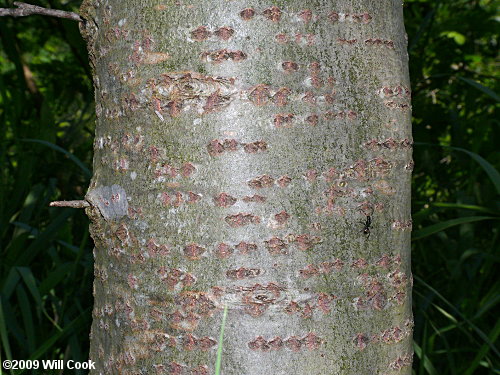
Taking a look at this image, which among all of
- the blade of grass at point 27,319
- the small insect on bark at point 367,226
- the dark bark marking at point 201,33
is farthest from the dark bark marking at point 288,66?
the blade of grass at point 27,319

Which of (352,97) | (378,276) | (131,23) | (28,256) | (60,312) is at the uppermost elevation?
(131,23)

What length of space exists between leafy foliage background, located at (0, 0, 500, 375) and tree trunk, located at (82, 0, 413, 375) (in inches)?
28.7

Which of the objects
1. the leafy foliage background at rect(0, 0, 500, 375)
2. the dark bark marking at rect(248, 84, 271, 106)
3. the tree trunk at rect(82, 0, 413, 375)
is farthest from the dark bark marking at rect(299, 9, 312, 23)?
the leafy foliage background at rect(0, 0, 500, 375)

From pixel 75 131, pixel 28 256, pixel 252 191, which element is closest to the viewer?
pixel 252 191

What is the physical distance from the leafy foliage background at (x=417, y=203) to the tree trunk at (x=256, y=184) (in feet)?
2.39

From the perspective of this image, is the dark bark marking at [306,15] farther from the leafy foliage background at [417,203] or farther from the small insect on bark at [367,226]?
the leafy foliage background at [417,203]

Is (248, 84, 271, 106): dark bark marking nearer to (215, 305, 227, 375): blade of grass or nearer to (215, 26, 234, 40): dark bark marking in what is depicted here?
(215, 26, 234, 40): dark bark marking

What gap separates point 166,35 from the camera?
849mm

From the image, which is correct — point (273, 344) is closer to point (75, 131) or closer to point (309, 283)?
point (309, 283)

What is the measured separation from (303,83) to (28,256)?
137 centimetres

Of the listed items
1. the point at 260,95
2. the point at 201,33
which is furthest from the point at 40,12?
the point at 260,95

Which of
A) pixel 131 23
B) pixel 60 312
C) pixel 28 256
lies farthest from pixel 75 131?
pixel 131 23

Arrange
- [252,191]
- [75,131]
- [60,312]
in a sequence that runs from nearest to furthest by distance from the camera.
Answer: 1. [252,191]
2. [60,312]
3. [75,131]

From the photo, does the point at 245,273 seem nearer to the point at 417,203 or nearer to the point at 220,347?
the point at 220,347
